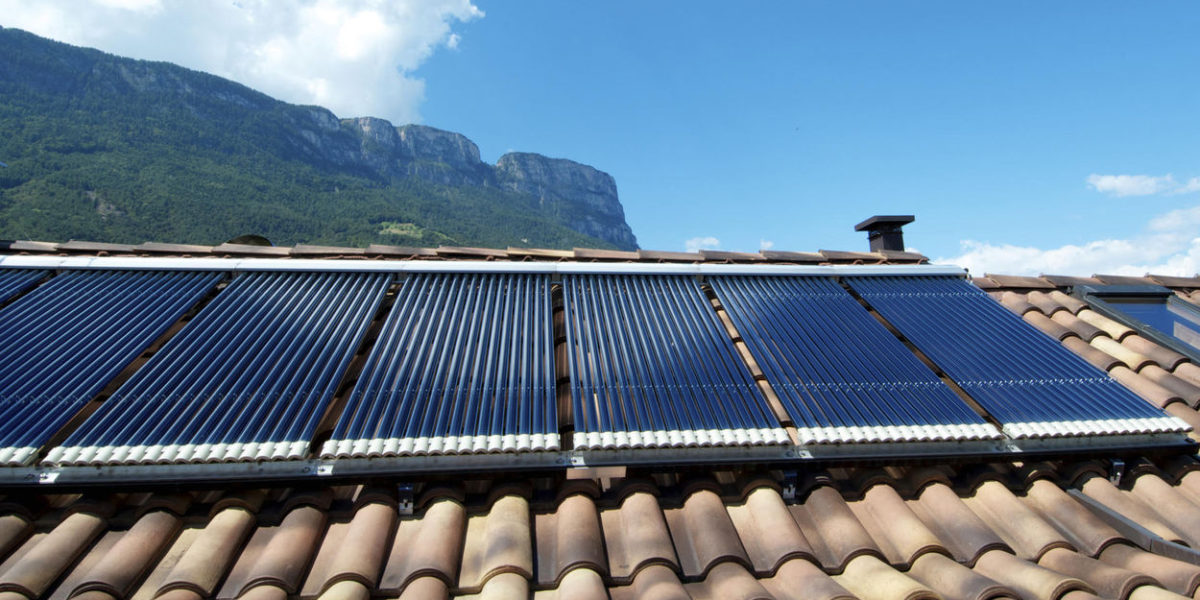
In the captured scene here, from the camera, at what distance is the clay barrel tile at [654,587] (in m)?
2.42

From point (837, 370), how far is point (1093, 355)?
9.33 ft

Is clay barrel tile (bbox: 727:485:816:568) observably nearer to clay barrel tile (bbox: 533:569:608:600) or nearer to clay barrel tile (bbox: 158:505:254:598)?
clay barrel tile (bbox: 533:569:608:600)

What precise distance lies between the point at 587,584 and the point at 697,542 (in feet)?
2.14

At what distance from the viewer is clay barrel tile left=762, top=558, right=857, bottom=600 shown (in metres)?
2.46

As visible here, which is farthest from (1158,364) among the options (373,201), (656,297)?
(373,201)

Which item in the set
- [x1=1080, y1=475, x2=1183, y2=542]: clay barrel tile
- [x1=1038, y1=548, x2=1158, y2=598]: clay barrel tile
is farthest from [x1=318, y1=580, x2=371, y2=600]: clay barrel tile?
[x1=1080, y1=475, x2=1183, y2=542]: clay barrel tile

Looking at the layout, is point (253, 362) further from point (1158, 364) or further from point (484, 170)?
point (484, 170)

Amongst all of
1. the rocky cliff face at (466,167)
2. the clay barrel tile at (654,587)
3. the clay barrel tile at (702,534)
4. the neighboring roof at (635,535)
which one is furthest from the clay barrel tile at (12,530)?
the rocky cliff face at (466,167)

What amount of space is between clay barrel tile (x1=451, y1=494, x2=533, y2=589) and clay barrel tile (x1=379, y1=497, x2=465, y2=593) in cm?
3

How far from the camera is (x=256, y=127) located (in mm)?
126188

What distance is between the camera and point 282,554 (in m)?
2.68

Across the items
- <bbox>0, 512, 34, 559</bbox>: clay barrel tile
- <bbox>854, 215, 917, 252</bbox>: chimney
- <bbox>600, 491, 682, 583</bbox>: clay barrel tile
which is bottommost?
<bbox>600, 491, 682, 583</bbox>: clay barrel tile

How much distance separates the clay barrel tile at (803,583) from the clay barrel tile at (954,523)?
83cm

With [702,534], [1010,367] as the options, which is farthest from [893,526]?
[1010,367]
